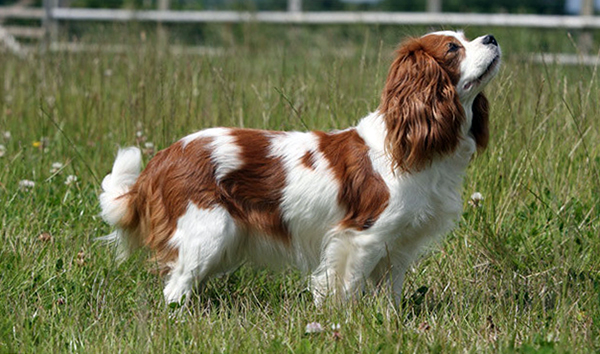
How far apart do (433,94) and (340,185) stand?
0.52 meters

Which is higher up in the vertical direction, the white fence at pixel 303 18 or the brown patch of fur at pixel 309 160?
the brown patch of fur at pixel 309 160

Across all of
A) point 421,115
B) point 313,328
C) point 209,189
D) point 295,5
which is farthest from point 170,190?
point 295,5

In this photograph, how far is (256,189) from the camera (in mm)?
3314

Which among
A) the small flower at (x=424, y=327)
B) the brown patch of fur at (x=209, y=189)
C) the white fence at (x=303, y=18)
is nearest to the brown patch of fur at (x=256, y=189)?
the brown patch of fur at (x=209, y=189)

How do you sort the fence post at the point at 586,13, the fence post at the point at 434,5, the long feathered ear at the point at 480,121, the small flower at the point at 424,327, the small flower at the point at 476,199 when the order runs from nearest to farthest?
the small flower at the point at 424,327 → the long feathered ear at the point at 480,121 → the small flower at the point at 476,199 → the fence post at the point at 586,13 → the fence post at the point at 434,5

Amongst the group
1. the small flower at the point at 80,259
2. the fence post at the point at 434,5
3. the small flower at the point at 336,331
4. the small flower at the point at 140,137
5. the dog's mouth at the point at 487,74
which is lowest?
the small flower at the point at 80,259

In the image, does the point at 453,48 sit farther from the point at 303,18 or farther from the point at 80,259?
the point at 303,18

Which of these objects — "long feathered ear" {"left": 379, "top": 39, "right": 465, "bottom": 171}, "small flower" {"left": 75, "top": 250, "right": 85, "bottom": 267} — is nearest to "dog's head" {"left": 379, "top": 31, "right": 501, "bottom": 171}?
"long feathered ear" {"left": 379, "top": 39, "right": 465, "bottom": 171}

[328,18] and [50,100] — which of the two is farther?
[328,18]

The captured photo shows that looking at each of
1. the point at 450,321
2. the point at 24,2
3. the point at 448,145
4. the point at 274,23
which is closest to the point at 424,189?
the point at 448,145

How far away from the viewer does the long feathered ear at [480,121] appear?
3350mm

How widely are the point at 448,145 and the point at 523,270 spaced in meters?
0.78

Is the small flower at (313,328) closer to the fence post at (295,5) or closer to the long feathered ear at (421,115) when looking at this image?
the long feathered ear at (421,115)

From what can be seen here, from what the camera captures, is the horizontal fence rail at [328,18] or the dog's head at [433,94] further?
the horizontal fence rail at [328,18]
